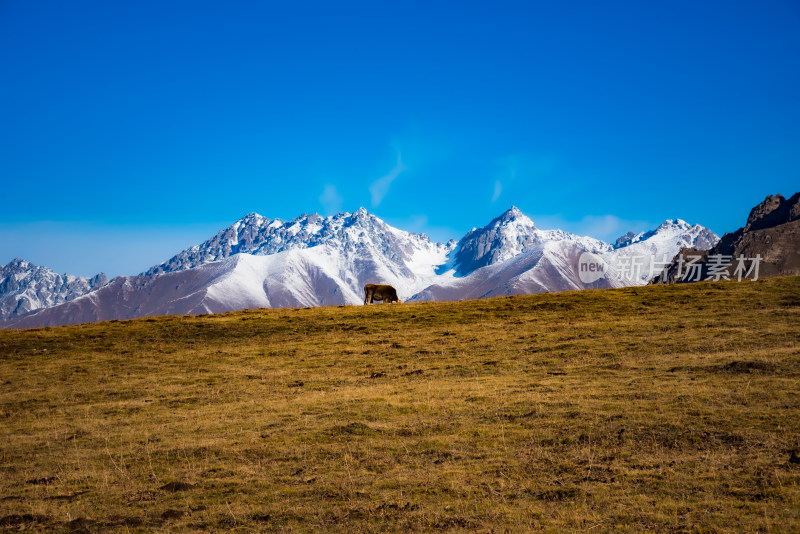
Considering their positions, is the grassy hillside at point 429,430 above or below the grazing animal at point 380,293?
below

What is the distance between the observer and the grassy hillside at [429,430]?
1397 centimetres

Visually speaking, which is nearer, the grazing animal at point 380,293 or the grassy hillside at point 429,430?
the grassy hillside at point 429,430

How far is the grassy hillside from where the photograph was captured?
550 inches

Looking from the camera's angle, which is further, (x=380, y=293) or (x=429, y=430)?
(x=380, y=293)

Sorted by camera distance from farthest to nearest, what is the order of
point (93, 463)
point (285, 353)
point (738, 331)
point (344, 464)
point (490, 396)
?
point (285, 353) → point (738, 331) → point (490, 396) → point (93, 463) → point (344, 464)

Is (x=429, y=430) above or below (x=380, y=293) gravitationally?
below

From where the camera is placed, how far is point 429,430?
20500mm

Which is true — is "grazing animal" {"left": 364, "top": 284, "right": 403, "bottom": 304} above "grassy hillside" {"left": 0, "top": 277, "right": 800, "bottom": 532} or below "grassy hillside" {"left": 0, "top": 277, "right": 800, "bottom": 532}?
above

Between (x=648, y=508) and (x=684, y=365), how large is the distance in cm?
1574

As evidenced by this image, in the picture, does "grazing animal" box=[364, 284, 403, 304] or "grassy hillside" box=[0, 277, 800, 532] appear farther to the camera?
"grazing animal" box=[364, 284, 403, 304]

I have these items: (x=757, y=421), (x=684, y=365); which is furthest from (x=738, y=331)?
(x=757, y=421)

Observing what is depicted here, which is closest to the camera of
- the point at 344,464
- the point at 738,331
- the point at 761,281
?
the point at 344,464

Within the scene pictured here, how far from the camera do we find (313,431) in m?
21.2

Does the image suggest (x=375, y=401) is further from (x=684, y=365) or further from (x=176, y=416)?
(x=684, y=365)
